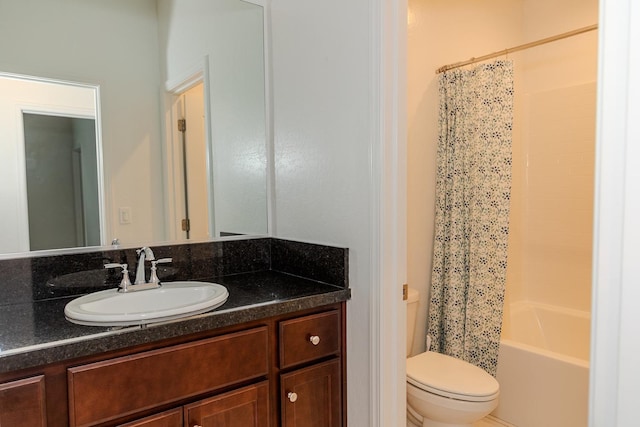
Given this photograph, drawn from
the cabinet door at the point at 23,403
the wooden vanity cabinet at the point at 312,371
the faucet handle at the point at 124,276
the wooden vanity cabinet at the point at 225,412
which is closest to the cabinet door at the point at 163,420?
the wooden vanity cabinet at the point at 225,412

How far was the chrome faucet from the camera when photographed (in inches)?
56.8

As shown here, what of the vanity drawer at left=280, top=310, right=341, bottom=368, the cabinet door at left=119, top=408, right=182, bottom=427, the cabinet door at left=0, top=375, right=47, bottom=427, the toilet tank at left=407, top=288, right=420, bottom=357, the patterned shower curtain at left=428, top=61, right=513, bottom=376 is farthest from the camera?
the patterned shower curtain at left=428, top=61, right=513, bottom=376

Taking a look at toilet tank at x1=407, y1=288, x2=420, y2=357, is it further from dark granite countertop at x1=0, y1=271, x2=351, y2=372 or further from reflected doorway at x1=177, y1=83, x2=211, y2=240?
reflected doorway at x1=177, y1=83, x2=211, y2=240

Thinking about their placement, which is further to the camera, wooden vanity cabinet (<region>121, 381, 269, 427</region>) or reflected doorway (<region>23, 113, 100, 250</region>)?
reflected doorway (<region>23, 113, 100, 250</region>)

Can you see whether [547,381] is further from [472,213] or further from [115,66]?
[115,66]

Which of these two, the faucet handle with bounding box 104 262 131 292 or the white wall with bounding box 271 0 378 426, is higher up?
the white wall with bounding box 271 0 378 426

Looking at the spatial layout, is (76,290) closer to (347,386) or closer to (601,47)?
(347,386)

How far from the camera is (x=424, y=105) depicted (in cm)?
235

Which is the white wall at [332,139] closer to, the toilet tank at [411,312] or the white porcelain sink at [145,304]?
the white porcelain sink at [145,304]

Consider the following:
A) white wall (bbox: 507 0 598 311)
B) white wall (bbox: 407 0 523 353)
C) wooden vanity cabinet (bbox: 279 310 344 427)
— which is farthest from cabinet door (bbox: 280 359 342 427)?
white wall (bbox: 507 0 598 311)

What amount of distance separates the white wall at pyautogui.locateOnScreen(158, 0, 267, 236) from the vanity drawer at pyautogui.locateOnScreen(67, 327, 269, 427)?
0.67 meters

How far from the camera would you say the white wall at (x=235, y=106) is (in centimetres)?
176

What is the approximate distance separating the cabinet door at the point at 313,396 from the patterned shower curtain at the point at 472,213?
1.07 m

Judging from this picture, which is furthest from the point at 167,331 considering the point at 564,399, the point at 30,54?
the point at 564,399
